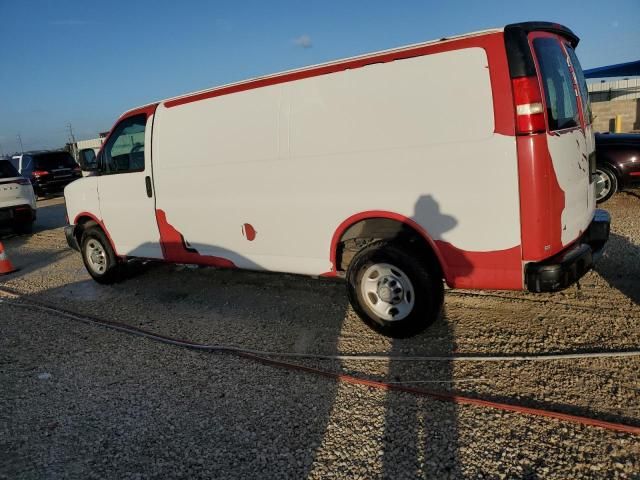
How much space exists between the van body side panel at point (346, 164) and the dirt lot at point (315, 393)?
0.67 metres

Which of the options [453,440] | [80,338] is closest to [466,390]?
[453,440]

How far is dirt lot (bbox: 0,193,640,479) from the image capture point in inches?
105

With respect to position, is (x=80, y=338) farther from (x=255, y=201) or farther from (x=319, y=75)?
(x=319, y=75)

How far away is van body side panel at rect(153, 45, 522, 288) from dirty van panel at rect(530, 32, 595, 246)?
0.35 metres

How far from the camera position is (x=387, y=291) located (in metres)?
3.99

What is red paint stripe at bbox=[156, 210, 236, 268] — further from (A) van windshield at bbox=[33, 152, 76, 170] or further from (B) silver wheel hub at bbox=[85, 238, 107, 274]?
(A) van windshield at bbox=[33, 152, 76, 170]

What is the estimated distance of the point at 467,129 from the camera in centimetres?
334

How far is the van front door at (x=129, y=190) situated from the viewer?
559cm

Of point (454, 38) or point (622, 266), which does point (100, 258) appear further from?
point (622, 266)

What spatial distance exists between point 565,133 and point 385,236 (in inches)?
58.5

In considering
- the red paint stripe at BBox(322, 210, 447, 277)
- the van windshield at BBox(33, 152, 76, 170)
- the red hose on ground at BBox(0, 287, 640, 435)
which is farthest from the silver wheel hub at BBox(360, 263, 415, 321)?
the van windshield at BBox(33, 152, 76, 170)

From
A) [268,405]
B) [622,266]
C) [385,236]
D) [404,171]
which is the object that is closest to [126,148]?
[385,236]

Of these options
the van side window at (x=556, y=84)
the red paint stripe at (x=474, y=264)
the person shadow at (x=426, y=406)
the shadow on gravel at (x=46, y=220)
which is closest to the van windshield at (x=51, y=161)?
the shadow on gravel at (x=46, y=220)

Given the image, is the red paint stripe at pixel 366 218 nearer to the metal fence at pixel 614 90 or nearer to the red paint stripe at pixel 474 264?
the red paint stripe at pixel 474 264
